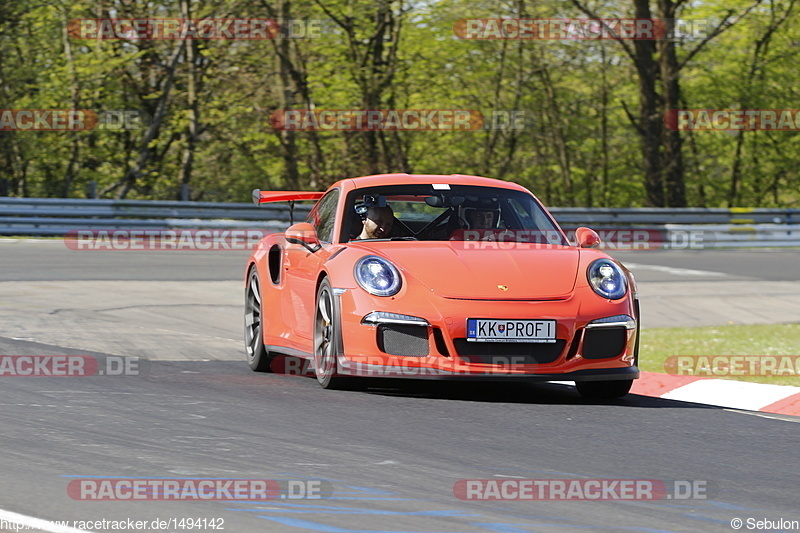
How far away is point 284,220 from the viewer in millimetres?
24578

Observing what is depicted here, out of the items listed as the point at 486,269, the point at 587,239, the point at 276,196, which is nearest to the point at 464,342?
the point at 486,269

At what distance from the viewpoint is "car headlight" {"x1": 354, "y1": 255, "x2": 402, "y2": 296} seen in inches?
294

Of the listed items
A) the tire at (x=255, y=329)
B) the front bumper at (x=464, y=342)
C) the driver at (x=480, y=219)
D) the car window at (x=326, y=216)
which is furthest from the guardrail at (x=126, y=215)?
the front bumper at (x=464, y=342)

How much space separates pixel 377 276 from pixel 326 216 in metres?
1.58

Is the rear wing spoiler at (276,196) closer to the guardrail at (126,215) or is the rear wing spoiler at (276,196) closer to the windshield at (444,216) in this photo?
the windshield at (444,216)

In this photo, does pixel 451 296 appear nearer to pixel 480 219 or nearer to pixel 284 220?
pixel 480 219

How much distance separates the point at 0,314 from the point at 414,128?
21.7 meters

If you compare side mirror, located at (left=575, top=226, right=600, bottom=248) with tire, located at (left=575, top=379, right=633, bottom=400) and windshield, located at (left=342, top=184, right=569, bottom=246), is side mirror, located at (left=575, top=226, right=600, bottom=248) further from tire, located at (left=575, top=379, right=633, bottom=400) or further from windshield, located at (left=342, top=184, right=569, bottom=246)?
tire, located at (left=575, top=379, right=633, bottom=400)

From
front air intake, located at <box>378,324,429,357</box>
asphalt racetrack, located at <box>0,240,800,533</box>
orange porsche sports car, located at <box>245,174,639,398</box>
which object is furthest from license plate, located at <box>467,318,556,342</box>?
asphalt racetrack, located at <box>0,240,800,533</box>

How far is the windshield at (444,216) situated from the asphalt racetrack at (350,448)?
3.32 ft

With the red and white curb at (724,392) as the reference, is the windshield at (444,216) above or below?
above

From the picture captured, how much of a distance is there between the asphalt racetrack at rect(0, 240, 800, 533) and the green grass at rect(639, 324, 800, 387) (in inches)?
65.6

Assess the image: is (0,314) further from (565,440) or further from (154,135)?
(154,135)

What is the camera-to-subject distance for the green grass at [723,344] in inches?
385
